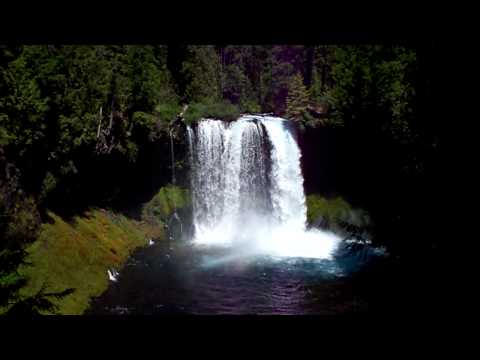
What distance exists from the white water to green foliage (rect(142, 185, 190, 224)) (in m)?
0.96

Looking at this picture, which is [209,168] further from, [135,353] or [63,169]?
[135,353]

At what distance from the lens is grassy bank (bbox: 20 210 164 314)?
17391mm

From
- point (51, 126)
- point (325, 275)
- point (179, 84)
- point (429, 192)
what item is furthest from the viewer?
point (179, 84)

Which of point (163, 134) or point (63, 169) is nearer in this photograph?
point (63, 169)

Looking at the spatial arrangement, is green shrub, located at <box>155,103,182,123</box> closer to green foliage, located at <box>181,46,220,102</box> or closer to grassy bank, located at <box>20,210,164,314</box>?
green foliage, located at <box>181,46,220,102</box>

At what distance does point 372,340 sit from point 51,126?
20.6 metres

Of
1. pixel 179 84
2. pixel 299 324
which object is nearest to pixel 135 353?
pixel 299 324

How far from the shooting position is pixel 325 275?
72.0ft

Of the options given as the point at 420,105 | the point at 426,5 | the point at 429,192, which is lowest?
the point at 429,192

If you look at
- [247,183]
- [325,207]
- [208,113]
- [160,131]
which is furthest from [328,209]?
[160,131]

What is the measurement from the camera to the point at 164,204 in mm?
31031

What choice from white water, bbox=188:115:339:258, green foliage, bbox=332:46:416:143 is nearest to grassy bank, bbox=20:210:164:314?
white water, bbox=188:115:339:258

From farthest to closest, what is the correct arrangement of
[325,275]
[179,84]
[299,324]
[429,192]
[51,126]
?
[179,84] → [325,275] → [51,126] → [429,192] → [299,324]

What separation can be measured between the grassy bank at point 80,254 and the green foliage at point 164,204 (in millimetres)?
2569
